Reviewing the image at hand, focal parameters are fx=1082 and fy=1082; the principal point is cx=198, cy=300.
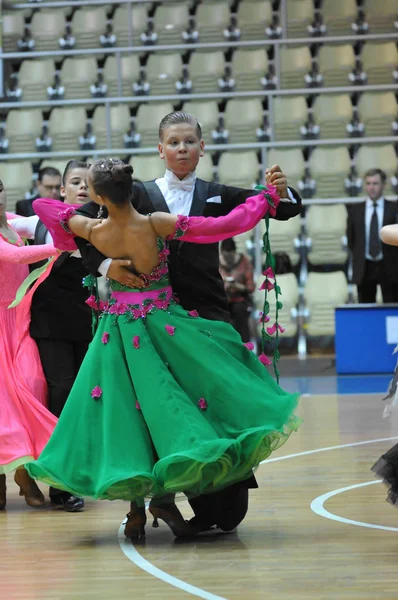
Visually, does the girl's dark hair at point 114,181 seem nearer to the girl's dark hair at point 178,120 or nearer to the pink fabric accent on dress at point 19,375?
the girl's dark hair at point 178,120

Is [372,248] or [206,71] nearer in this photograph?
[372,248]

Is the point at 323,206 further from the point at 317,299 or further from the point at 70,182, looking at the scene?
the point at 70,182

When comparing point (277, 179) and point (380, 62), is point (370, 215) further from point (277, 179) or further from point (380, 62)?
point (277, 179)

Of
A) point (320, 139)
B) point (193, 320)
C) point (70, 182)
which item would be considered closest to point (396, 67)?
point (320, 139)

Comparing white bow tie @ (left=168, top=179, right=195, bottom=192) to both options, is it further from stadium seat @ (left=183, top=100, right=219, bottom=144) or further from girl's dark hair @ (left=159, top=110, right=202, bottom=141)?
stadium seat @ (left=183, top=100, right=219, bottom=144)

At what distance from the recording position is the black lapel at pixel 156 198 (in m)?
4.27

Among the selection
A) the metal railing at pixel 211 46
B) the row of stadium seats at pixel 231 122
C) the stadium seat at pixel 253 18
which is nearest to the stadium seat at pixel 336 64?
the metal railing at pixel 211 46

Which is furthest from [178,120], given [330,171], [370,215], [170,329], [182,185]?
[330,171]

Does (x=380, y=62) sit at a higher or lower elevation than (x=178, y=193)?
higher

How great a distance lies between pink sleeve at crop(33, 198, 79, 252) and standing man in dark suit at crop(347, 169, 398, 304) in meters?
6.80

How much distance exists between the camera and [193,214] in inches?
168

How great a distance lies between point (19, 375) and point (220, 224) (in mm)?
1474

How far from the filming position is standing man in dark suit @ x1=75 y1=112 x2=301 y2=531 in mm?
4152

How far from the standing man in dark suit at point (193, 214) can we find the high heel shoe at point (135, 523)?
0.70ft
